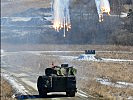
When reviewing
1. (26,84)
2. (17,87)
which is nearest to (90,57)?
(26,84)

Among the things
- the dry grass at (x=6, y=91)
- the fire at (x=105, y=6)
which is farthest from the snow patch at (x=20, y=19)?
the dry grass at (x=6, y=91)

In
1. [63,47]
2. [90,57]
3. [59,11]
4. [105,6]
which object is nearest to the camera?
[59,11]

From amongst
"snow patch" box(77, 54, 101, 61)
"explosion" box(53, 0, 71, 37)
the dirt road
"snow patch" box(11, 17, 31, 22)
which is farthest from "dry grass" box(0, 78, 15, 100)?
"snow patch" box(11, 17, 31, 22)

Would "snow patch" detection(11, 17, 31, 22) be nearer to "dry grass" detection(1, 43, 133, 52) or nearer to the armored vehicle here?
"dry grass" detection(1, 43, 133, 52)

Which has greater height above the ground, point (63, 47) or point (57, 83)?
point (57, 83)

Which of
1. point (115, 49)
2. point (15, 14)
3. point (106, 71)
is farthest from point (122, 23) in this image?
point (106, 71)

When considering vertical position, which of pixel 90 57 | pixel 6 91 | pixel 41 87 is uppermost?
pixel 41 87

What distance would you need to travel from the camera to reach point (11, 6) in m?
144

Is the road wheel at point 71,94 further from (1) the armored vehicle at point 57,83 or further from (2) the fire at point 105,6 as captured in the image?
(2) the fire at point 105,6

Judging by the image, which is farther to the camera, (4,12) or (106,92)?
(4,12)

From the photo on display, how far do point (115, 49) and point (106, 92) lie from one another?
4507cm

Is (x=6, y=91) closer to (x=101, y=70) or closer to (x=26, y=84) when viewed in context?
(x=26, y=84)

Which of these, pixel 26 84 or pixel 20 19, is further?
pixel 20 19

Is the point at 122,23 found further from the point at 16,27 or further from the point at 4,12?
the point at 4,12
